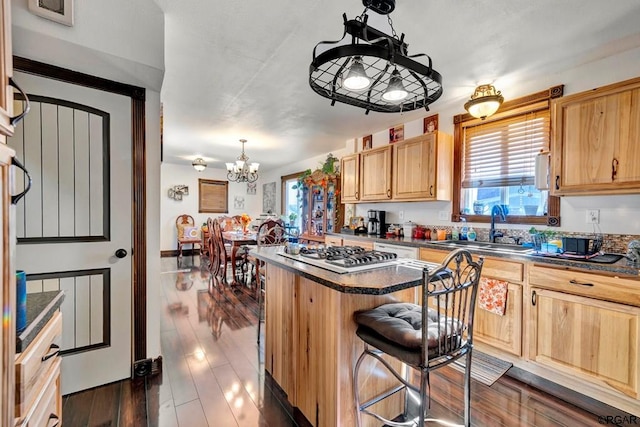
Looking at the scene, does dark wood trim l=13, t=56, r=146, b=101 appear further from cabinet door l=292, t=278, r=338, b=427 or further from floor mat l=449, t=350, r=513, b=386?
floor mat l=449, t=350, r=513, b=386

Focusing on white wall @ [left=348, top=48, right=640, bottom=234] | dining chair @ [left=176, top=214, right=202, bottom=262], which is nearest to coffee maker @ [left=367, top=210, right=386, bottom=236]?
white wall @ [left=348, top=48, right=640, bottom=234]

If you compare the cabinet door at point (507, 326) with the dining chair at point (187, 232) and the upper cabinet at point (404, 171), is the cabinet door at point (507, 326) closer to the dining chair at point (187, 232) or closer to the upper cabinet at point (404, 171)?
the upper cabinet at point (404, 171)

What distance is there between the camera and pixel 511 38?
2014 millimetres

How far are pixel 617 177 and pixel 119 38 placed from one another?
3.40m

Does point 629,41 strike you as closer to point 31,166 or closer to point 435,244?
point 435,244

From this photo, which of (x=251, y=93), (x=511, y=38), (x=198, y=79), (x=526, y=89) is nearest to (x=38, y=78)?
(x=198, y=79)

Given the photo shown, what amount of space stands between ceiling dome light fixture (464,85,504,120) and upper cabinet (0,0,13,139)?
2.93m

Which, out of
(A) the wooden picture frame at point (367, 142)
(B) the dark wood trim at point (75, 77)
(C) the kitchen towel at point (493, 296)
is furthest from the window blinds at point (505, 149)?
(B) the dark wood trim at point (75, 77)

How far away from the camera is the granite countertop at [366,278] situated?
1222 millimetres

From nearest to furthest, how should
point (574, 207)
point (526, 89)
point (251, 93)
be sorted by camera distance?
1. point (574, 207)
2. point (526, 89)
3. point (251, 93)

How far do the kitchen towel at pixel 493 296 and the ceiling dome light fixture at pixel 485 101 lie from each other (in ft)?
4.91

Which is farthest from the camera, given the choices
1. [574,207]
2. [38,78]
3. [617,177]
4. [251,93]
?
[251,93]

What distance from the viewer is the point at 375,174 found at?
3973 mm

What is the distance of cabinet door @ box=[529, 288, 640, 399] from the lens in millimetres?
1691
